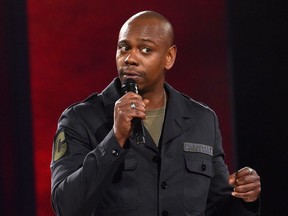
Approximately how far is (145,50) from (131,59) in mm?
74

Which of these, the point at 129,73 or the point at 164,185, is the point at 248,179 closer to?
the point at 164,185

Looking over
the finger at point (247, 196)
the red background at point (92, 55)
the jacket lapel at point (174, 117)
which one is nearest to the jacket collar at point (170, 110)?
the jacket lapel at point (174, 117)

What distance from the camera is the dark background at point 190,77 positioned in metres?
2.69

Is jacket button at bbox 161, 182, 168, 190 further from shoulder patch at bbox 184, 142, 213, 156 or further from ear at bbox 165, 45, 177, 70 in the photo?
ear at bbox 165, 45, 177, 70

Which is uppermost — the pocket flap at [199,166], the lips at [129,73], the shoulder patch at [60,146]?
the lips at [129,73]

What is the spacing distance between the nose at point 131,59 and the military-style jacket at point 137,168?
136 mm

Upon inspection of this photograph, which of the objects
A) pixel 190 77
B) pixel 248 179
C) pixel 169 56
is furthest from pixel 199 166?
pixel 190 77

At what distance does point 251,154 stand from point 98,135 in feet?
4.16

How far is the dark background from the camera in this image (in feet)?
8.82

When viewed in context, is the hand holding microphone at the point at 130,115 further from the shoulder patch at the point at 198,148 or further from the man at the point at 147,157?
the shoulder patch at the point at 198,148

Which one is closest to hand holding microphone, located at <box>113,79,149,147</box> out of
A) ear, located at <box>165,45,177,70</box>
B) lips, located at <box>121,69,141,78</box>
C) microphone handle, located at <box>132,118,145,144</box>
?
microphone handle, located at <box>132,118,145,144</box>

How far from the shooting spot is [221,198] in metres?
1.94

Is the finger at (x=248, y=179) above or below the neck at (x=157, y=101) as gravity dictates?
below

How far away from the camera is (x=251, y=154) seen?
9.48ft
